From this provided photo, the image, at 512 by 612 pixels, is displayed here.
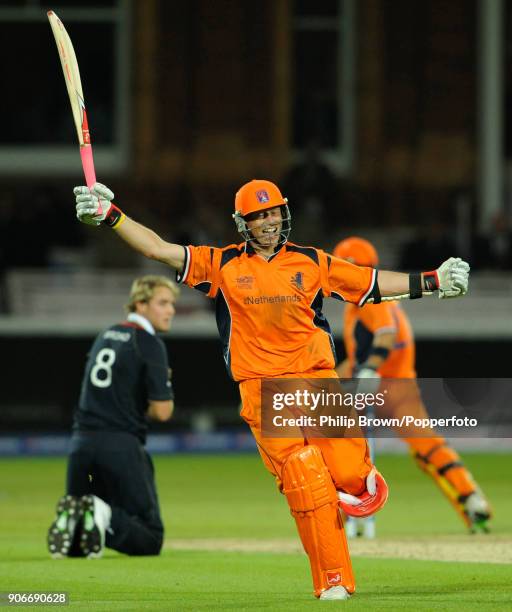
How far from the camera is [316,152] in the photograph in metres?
24.4

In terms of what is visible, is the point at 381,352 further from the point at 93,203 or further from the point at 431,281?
the point at 93,203

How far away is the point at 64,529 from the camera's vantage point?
35.2 ft

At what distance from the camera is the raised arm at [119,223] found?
8.56 m

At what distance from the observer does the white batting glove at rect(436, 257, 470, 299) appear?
8.67 meters

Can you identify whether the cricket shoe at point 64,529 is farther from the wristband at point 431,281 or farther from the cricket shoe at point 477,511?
the cricket shoe at point 477,511

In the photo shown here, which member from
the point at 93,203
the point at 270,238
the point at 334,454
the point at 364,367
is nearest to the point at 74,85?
the point at 93,203

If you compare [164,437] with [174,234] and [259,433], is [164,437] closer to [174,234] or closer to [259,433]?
[174,234]

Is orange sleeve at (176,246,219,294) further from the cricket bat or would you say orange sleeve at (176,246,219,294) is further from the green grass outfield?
the green grass outfield

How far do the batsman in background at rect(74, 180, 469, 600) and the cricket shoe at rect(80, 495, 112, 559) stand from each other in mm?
2422

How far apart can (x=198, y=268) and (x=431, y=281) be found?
3.98 ft

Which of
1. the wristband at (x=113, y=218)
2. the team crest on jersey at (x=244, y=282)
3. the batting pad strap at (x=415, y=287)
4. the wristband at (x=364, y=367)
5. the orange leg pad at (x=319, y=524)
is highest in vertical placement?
the wristband at (x=113, y=218)

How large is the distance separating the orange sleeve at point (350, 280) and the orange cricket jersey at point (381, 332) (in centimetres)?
438

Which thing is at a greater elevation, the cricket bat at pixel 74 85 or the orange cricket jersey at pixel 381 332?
the cricket bat at pixel 74 85

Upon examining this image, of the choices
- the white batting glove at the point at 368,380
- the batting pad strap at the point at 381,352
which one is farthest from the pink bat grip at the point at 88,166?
the batting pad strap at the point at 381,352
